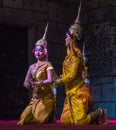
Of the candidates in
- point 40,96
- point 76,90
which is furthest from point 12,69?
point 76,90

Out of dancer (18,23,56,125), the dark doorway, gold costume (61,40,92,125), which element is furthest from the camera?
the dark doorway

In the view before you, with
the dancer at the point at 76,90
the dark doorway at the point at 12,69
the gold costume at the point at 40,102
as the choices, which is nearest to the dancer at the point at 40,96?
the gold costume at the point at 40,102

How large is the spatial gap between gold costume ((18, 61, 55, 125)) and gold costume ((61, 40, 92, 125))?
0.22 metres

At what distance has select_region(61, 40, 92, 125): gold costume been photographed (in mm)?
5246

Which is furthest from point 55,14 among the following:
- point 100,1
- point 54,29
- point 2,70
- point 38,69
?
point 38,69

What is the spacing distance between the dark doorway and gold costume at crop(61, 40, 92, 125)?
3.42 meters

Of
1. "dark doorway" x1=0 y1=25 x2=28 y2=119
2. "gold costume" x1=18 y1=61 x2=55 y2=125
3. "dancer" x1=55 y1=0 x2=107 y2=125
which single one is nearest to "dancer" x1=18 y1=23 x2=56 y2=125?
"gold costume" x1=18 y1=61 x2=55 y2=125

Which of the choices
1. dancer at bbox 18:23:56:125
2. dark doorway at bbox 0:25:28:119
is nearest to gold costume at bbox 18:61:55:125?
dancer at bbox 18:23:56:125

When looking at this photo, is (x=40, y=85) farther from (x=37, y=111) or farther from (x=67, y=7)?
(x=67, y=7)

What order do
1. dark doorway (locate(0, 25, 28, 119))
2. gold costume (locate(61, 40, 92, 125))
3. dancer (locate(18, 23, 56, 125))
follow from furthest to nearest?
A: dark doorway (locate(0, 25, 28, 119)), dancer (locate(18, 23, 56, 125)), gold costume (locate(61, 40, 92, 125))

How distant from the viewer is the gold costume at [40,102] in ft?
17.9

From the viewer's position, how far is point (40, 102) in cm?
550

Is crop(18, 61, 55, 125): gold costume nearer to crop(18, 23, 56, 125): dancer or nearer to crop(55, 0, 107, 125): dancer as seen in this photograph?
crop(18, 23, 56, 125): dancer

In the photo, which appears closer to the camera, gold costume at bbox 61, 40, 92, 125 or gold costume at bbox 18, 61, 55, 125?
gold costume at bbox 61, 40, 92, 125
